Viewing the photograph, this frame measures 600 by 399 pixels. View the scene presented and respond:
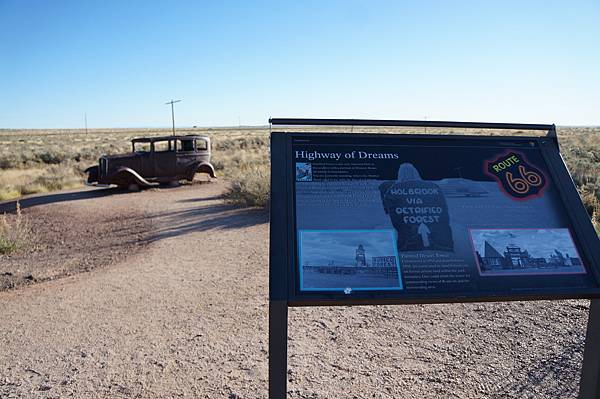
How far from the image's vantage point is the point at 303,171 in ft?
9.79

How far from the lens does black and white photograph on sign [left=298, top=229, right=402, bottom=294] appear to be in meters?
2.60

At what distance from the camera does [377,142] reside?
3.12 meters

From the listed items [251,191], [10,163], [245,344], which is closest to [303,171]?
[245,344]

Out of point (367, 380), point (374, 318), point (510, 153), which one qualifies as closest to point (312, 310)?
point (374, 318)

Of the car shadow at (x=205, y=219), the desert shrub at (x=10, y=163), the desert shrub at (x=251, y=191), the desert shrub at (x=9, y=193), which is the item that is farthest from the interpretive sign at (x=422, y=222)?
the desert shrub at (x=10, y=163)

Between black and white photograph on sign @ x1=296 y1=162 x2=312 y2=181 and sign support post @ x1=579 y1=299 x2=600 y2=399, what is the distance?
1.70 meters

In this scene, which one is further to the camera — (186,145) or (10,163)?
(10,163)

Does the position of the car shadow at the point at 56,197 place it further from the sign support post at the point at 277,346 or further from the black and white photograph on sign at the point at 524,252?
the black and white photograph on sign at the point at 524,252

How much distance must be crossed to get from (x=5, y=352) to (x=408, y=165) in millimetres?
3704

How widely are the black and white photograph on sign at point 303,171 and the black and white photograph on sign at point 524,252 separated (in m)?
0.95

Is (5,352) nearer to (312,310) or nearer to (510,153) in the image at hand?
(312,310)

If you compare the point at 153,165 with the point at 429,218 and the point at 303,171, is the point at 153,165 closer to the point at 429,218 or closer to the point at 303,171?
the point at 303,171

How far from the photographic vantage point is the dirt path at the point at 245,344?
12.3 feet

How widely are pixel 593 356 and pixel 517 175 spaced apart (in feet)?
3.58
